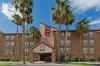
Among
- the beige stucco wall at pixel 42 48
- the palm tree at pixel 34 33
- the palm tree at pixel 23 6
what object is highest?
the palm tree at pixel 23 6

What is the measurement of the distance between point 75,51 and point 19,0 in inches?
1711

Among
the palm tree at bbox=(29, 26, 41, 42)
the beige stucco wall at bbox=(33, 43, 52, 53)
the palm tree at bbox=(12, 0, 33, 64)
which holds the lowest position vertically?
the beige stucco wall at bbox=(33, 43, 52, 53)

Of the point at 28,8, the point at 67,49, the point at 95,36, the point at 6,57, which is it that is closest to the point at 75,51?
the point at 67,49

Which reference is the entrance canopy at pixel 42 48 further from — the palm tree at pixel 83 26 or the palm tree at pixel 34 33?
the palm tree at pixel 34 33

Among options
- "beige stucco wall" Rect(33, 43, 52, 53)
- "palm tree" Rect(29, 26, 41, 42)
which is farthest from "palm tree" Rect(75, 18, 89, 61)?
"beige stucco wall" Rect(33, 43, 52, 53)

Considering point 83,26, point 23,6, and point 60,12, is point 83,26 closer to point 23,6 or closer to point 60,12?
point 60,12

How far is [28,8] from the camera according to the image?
223 ft

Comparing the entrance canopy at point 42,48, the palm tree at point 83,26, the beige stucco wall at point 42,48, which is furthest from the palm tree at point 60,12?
the palm tree at point 83,26

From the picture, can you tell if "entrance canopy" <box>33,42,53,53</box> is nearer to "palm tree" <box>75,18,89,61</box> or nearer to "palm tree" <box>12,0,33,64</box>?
"palm tree" <box>12,0,33,64</box>

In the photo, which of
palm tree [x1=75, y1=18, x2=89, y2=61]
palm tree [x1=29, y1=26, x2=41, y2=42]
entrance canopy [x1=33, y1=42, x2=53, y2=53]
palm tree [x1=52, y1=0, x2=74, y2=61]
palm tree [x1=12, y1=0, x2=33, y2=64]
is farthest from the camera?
palm tree [x1=29, y1=26, x2=41, y2=42]

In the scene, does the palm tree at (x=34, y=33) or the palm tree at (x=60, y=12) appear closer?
the palm tree at (x=60, y=12)

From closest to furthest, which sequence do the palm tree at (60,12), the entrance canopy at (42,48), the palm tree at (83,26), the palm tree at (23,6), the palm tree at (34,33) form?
the palm tree at (23,6)
the palm tree at (60,12)
the entrance canopy at (42,48)
the palm tree at (83,26)
the palm tree at (34,33)

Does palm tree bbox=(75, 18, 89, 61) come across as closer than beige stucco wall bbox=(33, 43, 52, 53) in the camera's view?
No

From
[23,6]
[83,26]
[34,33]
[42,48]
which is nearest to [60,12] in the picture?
[42,48]
